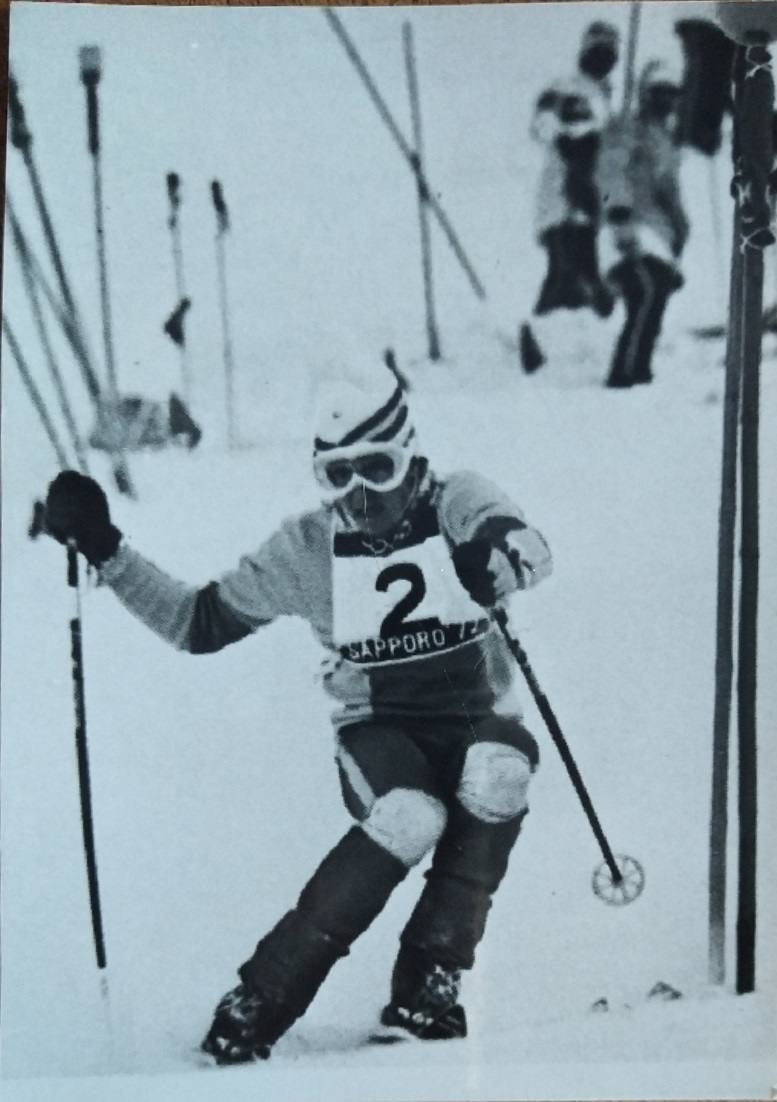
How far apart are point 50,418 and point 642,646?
508 mm

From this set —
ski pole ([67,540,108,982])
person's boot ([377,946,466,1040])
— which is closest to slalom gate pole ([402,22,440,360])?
ski pole ([67,540,108,982])

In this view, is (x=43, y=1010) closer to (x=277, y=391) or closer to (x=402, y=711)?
(x=402, y=711)

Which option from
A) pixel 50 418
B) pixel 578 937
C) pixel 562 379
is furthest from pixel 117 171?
pixel 578 937

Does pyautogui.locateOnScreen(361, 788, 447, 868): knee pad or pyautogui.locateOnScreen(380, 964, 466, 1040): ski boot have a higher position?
pyautogui.locateOnScreen(361, 788, 447, 868): knee pad

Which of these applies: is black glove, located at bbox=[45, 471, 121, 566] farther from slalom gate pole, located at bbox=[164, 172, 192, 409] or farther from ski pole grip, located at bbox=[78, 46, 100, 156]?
ski pole grip, located at bbox=[78, 46, 100, 156]

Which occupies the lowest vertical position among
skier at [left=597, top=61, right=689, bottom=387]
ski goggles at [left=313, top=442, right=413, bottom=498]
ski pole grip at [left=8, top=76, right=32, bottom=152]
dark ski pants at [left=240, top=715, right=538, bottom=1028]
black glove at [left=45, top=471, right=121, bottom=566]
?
dark ski pants at [left=240, top=715, right=538, bottom=1028]

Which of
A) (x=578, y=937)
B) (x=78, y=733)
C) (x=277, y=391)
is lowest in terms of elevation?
(x=578, y=937)

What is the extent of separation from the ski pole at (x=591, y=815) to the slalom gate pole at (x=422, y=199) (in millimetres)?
229

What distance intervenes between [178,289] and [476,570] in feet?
1.08

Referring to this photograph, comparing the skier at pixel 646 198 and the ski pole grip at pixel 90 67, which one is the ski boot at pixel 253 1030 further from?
the ski pole grip at pixel 90 67

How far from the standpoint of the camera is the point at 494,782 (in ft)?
2.80

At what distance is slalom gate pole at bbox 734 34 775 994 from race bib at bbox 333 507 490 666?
8.4 inches

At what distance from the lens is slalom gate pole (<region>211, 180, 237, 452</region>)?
0.88 meters

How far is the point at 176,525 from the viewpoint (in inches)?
34.6
